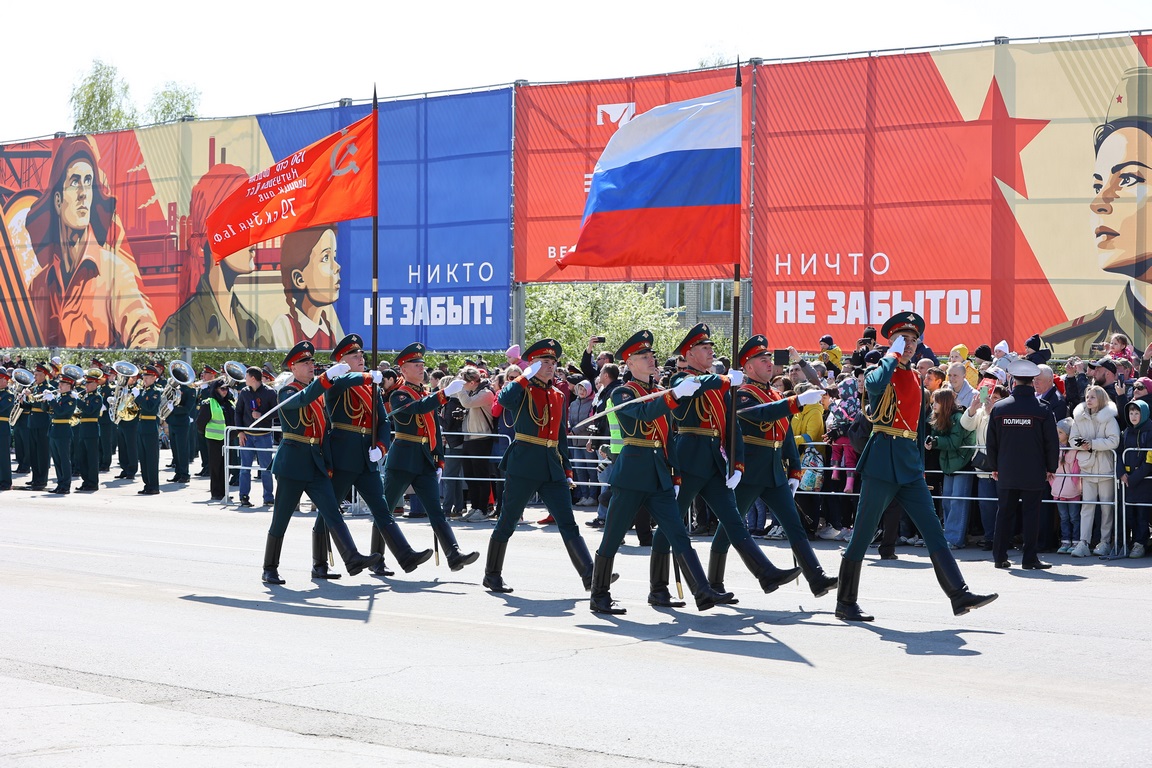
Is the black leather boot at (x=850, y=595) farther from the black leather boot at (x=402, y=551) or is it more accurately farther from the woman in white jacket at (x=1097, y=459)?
the woman in white jacket at (x=1097, y=459)

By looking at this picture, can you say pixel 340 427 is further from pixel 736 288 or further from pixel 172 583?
pixel 736 288

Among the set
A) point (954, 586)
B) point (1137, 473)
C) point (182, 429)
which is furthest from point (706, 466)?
point (182, 429)

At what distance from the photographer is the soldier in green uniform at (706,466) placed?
33.7 feet

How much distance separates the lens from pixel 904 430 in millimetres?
9883

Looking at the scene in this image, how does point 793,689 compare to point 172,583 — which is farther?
point 172,583

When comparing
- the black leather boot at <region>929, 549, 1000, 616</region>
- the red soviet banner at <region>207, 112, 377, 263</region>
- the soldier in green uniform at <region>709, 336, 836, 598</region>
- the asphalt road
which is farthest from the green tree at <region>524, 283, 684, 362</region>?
the black leather boot at <region>929, 549, 1000, 616</region>

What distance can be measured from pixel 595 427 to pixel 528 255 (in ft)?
26.2

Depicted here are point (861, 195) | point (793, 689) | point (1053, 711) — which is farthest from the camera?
point (861, 195)

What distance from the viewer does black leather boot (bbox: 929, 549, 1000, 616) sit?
31.0 ft

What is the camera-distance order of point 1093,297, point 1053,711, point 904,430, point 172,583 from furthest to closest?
1. point 1093,297
2. point 172,583
3. point 904,430
4. point 1053,711

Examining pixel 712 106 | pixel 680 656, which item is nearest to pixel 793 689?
pixel 680 656

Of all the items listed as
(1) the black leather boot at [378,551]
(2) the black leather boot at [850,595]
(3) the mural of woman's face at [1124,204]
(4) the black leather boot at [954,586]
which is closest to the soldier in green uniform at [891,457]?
(2) the black leather boot at [850,595]

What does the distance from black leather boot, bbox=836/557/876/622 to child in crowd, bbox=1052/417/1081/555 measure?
4.87 m

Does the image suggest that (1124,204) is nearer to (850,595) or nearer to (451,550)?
(850,595)
